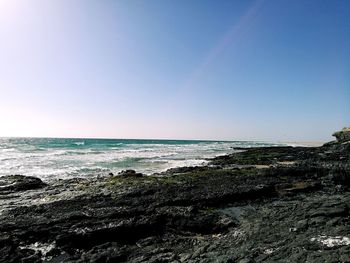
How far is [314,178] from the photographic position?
22.3m

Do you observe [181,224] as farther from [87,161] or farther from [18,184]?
[87,161]

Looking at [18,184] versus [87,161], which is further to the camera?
[87,161]

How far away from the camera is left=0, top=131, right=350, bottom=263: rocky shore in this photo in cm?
859

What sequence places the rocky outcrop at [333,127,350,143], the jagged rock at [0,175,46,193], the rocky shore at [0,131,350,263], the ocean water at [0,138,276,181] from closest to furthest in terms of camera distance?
the rocky shore at [0,131,350,263], the jagged rock at [0,175,46,193], the ocean water at [0,138,276,181], the rocky outcrop at [333,127,350,143]

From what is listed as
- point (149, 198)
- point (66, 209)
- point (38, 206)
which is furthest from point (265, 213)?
point (38, 206)

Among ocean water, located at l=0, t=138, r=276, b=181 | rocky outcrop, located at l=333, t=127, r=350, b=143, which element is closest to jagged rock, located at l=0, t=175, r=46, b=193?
ocean water, located at l=0, t=138, r=276, b=181

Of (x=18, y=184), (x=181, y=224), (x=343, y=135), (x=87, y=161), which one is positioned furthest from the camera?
(x=343, y=135)

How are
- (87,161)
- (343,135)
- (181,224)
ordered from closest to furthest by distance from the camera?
(181,224)
(87,161)
(343,135)

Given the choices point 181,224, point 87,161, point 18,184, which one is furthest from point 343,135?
point 181,224

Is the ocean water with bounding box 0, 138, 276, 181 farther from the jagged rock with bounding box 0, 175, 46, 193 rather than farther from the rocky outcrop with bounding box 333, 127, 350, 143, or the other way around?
the rocky outcrop with bounding box 333, 127, 350, 143

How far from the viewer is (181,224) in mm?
11992

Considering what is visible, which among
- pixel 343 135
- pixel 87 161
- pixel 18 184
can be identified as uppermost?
pixel 343 135

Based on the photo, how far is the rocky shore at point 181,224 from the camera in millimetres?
8594

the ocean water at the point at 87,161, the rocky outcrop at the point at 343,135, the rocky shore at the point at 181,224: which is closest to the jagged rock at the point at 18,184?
the rocky shore at the point at 181,224
